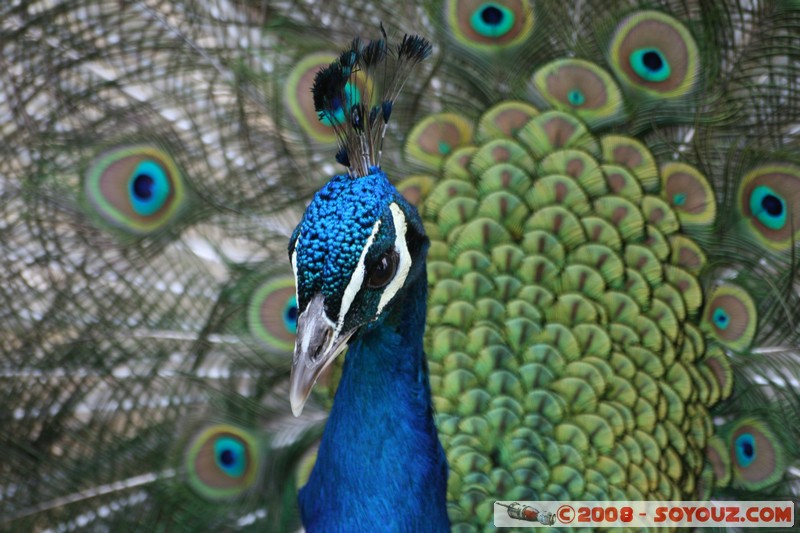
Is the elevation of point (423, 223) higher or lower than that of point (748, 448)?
higher

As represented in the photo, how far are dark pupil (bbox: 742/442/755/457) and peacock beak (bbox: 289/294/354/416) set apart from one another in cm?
105

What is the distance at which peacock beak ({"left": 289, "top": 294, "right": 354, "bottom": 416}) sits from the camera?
1062 mm

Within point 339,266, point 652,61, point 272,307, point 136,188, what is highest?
point 652,61

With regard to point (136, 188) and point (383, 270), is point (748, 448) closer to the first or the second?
point (383, 270)

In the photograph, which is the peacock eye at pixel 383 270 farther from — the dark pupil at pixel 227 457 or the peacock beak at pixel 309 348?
the dark pupil at pixel 227 457

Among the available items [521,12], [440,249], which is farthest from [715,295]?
[521,12]

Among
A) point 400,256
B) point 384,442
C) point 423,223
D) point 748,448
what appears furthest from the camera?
point 748,448

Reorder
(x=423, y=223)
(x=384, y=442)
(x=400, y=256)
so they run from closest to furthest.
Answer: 1. (x=400, y=256)
2. (x=384, y=442)
3. (x=423, y=223)

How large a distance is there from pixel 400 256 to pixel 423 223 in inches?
19.5

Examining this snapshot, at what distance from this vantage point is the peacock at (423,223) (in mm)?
1721

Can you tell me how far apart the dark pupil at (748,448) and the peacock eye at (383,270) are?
0.96 m

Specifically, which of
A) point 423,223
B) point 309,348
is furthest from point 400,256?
point 423,223

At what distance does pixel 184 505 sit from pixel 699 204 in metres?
1.16

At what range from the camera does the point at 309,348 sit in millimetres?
1065
